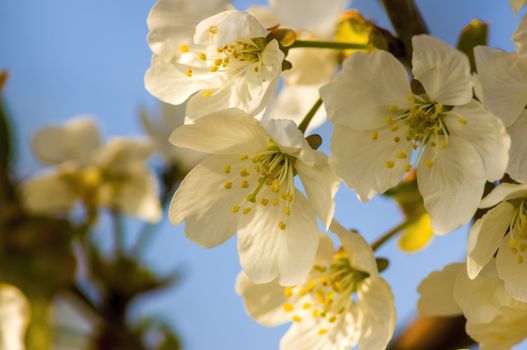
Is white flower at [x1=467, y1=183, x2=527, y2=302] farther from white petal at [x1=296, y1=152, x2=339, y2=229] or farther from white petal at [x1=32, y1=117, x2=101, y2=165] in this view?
white petal at [x1=32, y1=117, x2=101, y2=165]

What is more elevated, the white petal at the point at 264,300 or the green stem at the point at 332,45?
the green stem at the point at 332,45

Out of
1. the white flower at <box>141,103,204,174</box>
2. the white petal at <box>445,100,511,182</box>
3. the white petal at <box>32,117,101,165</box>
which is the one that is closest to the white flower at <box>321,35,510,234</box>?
the white petal at <box>445,100,511,182</box>

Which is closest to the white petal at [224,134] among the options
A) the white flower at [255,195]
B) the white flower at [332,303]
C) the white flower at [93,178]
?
the white flower at [255,195]

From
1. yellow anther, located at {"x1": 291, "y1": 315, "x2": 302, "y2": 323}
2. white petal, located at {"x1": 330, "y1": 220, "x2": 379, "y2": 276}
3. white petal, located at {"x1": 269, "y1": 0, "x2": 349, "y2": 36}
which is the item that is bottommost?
yellow anther, located at {"x1": 291, "y1": 315, "x2": 302, "y2": 323}

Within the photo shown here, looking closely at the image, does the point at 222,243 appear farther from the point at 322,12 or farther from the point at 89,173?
the point at 89,173

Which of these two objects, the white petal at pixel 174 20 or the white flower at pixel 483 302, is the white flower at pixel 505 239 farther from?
the white petal at pixel 174 20

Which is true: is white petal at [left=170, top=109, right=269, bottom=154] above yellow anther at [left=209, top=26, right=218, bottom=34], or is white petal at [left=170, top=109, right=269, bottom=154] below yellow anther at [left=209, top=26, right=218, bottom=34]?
below

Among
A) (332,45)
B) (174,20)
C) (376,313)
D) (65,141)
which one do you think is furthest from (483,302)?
(65,141)
